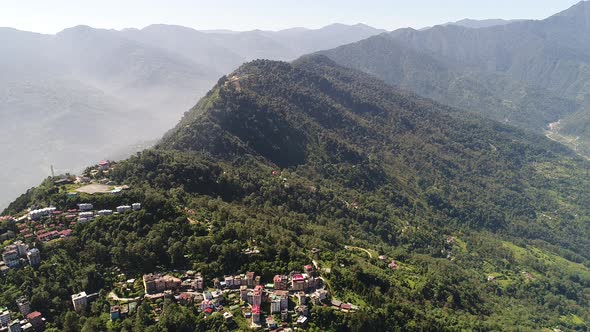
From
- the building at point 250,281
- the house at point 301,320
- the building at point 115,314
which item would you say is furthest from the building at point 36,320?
the house at point 301,320

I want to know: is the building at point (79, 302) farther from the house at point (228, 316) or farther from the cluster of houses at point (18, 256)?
the house at point (228, 316)

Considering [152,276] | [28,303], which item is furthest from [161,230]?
[28,303]

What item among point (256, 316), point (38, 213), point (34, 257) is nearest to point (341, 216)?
point (256, 316)

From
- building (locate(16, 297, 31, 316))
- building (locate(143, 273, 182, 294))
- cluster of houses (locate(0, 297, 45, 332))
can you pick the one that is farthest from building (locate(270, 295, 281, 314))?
building (locate(16, 297, 31, 316))

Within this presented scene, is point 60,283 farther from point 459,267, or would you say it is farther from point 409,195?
point 409,195

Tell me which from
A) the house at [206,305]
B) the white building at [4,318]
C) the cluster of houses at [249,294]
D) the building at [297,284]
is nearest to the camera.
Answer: the white building at [4,318]

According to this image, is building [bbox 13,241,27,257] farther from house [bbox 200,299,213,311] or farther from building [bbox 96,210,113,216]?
house [bbox 200,299,213,311]
